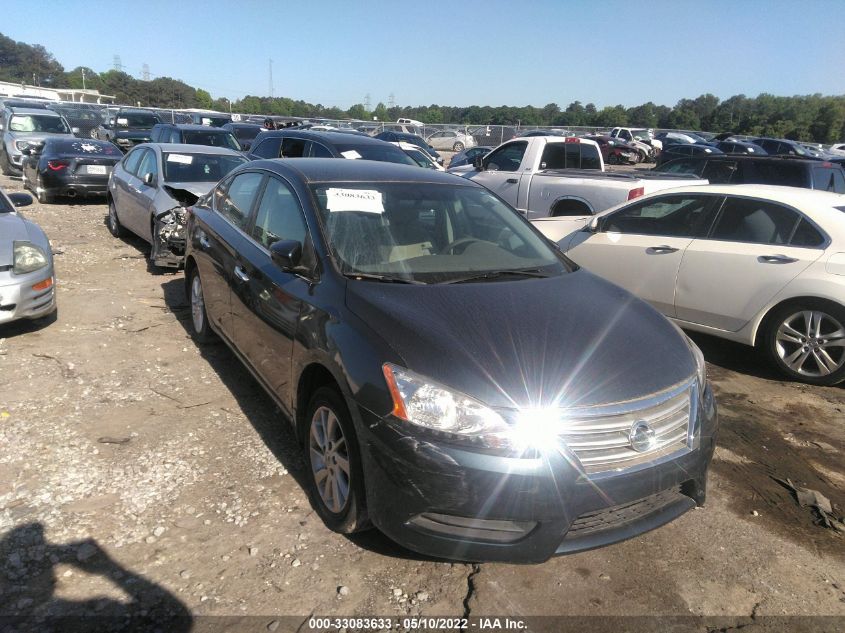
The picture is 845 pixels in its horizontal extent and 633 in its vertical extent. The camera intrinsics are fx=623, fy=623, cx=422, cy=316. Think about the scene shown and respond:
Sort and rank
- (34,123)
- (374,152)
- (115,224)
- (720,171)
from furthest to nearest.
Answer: (34,123) → (720,171) → (115,224) → (374,152)

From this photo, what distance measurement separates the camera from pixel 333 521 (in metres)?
3.01

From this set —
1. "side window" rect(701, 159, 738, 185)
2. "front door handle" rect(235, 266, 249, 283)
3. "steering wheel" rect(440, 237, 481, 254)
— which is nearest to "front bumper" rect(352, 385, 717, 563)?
"steering wheel" rect(440, 237, 481, 254)

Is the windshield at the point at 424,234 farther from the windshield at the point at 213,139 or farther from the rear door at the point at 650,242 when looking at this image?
the windshield at the point at 213,139

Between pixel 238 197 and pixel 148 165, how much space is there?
4.89 metres

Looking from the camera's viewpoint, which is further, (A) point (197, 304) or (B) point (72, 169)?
(B) point (72, 169)

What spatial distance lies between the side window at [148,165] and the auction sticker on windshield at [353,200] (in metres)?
5.72

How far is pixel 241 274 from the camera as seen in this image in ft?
13.7

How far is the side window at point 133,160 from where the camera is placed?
30.2 ft

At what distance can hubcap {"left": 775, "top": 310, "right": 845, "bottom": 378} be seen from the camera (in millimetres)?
5008

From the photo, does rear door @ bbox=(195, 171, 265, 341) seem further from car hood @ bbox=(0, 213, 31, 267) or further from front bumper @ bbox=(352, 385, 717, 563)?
front bumper @ bbox=(352, 385, 717, 563)

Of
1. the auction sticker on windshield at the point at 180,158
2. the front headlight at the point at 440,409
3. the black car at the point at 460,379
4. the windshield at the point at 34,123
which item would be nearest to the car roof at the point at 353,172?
the black car at the point at 460,379

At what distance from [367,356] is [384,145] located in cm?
770

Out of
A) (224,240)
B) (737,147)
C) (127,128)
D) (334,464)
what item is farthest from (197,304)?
(737,147)

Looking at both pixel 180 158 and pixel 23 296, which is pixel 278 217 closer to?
pixel 23 296
